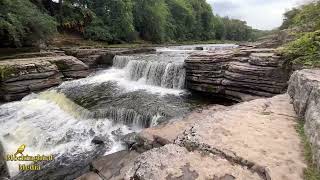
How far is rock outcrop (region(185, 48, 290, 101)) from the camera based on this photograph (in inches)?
352

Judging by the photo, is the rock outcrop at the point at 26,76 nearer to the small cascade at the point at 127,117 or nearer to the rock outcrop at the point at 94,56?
the rock outcrop at the point at 94,56

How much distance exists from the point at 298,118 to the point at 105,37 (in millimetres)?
26018

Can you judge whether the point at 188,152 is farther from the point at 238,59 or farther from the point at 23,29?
the point at 23,29

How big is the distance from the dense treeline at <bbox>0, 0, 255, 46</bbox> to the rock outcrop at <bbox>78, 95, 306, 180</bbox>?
562 inches

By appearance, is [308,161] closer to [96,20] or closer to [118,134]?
[118,134]

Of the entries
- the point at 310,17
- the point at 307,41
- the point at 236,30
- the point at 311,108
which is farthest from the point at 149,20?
the point at 236,30

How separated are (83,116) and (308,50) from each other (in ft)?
25.3

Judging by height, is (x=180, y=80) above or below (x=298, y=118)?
below

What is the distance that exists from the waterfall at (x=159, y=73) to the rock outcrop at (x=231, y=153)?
8366 millimetres

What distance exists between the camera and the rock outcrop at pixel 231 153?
245 centimetres

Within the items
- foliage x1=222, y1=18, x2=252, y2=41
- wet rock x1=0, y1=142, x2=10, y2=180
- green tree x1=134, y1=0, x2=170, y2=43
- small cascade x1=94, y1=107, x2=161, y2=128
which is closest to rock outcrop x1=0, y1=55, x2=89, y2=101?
small cascade x1=94, y1=107, x2=161, y2=128

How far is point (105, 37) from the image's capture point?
1082 inches

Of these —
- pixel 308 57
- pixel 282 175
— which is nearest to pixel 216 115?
pixel 282 175

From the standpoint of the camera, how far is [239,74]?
32.3ft
